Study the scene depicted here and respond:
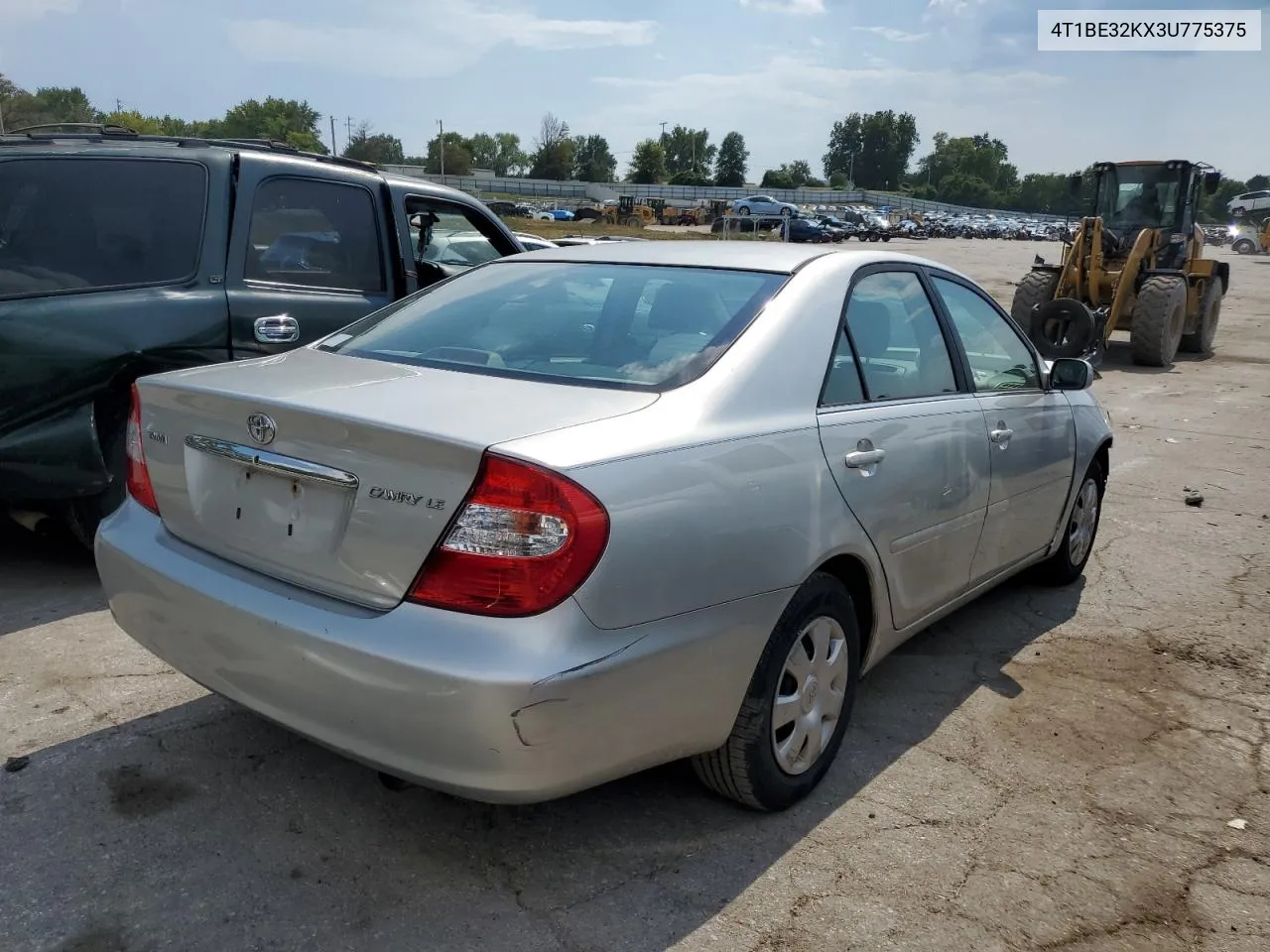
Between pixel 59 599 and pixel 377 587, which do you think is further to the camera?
pixel 59 599

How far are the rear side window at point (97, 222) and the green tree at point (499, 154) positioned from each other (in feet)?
511

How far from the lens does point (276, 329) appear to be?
4809 mm

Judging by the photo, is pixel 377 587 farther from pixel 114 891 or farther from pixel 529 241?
pixel 529 241

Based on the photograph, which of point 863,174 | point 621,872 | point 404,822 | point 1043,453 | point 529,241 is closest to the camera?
point 621,872

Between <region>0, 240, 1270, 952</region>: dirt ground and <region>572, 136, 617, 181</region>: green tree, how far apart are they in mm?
138589

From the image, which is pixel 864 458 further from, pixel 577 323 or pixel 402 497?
pixel 402 497

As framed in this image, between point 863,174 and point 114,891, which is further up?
point 863,174

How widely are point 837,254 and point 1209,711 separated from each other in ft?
7.09

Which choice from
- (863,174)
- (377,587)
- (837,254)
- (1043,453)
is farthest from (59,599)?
(863,174)

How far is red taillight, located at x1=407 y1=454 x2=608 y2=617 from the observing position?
2.22 meters

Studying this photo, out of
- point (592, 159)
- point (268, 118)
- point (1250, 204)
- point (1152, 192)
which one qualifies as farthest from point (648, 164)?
point (1152, 192)

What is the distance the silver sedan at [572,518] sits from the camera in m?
2.24

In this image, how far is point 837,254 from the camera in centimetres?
352

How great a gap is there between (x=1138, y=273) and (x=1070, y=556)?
36.1 ft
